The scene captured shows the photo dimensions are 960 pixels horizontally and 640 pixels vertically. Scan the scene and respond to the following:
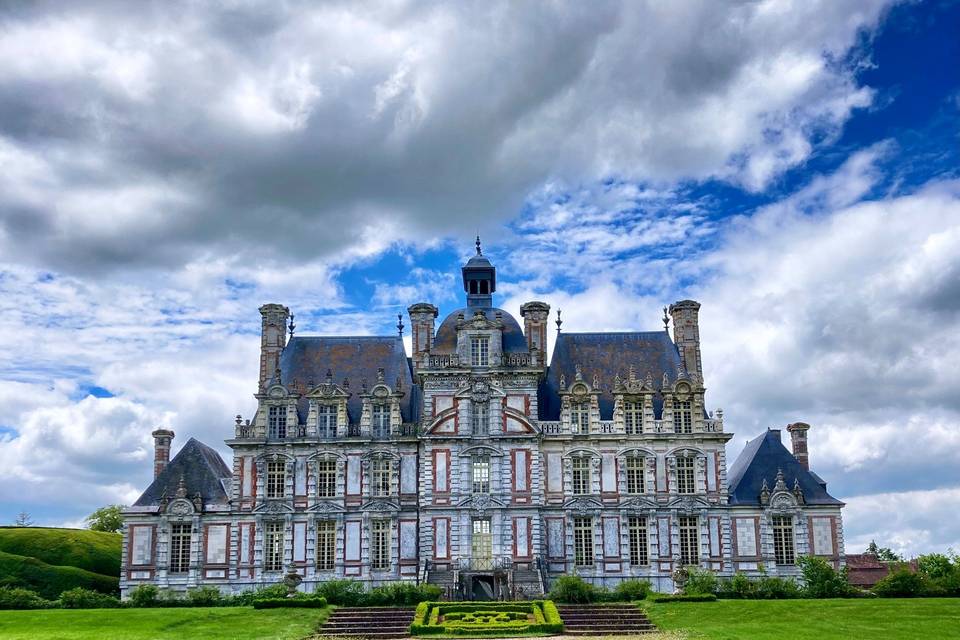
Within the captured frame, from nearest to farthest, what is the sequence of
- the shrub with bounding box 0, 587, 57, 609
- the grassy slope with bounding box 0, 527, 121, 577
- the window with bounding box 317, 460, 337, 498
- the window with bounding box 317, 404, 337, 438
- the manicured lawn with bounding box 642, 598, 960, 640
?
the manicured lawn with bounding box 642, 598, 960, 640, the shrub with bounding box 0, 587, 57, 609, the window with bounding box 317, 460, 337, 498, the window with bounding box 317, 404, 337, 438, the grassy slope with bounding box 0, 527, 121, 577

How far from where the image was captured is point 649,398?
62.8 meters

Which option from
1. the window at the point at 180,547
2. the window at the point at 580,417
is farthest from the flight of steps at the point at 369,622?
the window at the point at 580,417

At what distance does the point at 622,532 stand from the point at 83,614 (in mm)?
28903

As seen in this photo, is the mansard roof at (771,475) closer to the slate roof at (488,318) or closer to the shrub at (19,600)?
the slate roof at (488,318)

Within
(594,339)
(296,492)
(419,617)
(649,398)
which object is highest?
(594,339)

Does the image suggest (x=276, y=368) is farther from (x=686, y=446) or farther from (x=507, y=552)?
(x=686, y=446)

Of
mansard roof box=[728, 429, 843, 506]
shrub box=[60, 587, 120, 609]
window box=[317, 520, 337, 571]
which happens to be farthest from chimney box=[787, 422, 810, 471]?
shrub box=[60, 587, 120, 609]

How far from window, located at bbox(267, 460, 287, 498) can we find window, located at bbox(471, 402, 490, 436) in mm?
11373

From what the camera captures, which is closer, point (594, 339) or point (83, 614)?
point (83, 614)

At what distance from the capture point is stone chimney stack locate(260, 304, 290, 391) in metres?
66.2

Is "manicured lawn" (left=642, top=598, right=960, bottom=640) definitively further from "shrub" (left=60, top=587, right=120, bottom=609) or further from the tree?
the tree

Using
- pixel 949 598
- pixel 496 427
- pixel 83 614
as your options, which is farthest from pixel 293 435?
pixel 949 598

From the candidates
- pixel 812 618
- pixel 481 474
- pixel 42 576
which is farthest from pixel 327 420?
pixel 812 618

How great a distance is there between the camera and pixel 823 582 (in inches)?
2116
